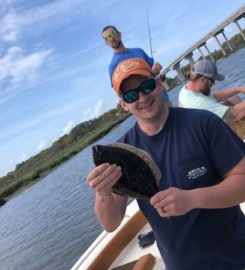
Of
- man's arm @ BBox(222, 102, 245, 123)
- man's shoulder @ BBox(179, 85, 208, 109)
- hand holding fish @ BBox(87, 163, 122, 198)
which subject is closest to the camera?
hand holding fish @ BBox(87, 163, 122, 198)

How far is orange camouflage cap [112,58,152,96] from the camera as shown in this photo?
8.46ft

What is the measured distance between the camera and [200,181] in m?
2.45

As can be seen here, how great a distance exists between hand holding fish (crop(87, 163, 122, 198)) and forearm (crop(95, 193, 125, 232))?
0.30 metres

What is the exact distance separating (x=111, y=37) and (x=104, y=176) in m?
4.64

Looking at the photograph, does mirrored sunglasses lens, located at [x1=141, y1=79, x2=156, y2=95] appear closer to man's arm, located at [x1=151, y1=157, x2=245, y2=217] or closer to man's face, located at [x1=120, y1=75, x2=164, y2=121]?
man's face, located at [x1=120, y1=75, x2=164, y2=121]

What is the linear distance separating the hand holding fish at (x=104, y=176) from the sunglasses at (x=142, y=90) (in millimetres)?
550

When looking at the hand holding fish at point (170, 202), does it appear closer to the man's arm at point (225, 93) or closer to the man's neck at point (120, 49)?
the man's arm at point (225, 93)

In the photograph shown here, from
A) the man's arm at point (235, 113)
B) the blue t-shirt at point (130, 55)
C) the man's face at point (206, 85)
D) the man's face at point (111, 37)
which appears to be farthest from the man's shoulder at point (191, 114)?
the man's face at point (111, 37)

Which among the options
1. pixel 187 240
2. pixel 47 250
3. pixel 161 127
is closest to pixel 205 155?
pixel 161 127

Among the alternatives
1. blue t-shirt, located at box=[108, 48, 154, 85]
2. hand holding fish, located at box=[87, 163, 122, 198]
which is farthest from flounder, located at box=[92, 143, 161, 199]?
blue t-shirt, located at box=[108, 48, 154, 85]

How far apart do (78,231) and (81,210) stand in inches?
199

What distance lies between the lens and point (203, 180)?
2449 millimetres

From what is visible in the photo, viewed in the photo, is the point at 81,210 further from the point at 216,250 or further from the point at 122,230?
the point at 216,250

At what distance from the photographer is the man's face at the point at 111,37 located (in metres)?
6.50
